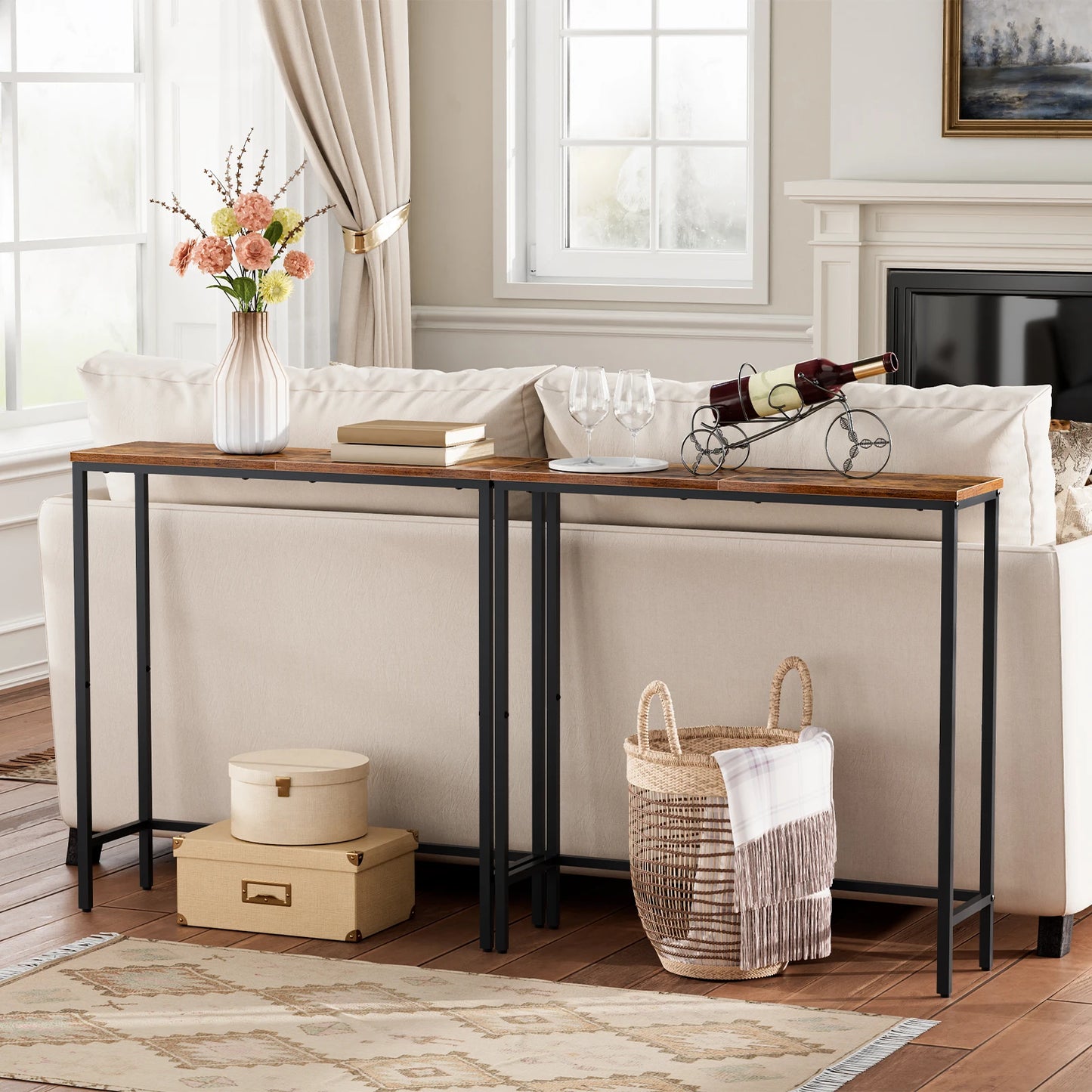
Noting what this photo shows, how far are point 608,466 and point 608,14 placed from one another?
14.5 feet

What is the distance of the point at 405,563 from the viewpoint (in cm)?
354

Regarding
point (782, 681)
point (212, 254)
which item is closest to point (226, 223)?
point (212, 254)

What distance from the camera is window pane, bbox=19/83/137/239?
6.24 meters

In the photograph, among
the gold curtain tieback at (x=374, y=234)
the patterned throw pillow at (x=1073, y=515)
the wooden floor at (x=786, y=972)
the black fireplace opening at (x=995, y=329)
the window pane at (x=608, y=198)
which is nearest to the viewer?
the wooden floor at (x=786, y=972)

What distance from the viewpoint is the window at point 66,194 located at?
611 cm

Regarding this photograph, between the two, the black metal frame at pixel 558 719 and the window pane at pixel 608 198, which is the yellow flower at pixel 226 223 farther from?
the window pane at pixel 608 198

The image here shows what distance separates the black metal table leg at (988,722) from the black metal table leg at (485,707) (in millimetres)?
813

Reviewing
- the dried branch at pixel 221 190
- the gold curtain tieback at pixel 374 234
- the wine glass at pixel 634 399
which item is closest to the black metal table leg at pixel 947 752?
the wine glass at pixel 634 399

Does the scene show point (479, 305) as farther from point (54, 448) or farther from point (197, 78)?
point (54, 448)

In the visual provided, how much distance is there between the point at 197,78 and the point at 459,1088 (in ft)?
15.5

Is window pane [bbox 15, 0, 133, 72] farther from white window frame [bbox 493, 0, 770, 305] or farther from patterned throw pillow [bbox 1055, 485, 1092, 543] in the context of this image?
patterned throw pillow [bbox 1055, 485, 1092, 543]

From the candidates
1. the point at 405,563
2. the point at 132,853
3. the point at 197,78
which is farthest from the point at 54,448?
the point at 405,563

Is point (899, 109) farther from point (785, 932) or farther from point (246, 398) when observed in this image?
point (785, 932)

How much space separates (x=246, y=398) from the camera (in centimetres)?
350
